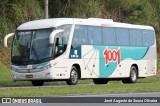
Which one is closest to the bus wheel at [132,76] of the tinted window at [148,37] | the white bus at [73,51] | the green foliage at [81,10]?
the white bus at [73,51]

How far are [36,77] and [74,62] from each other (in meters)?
2.33

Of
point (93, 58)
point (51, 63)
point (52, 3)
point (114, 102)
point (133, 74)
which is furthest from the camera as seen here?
point (52, 3)

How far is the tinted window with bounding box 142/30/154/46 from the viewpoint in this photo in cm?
4038

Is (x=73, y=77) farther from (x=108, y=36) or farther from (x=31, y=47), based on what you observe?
(x=108, y=36)

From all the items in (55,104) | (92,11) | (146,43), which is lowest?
(55,104)

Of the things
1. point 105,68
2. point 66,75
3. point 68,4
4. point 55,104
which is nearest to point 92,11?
point 68,4

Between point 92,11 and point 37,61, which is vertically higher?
point 92,11

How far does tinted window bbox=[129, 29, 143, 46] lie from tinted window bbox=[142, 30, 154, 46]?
474 mm

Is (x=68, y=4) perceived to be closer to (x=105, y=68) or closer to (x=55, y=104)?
(x=105, y=68)

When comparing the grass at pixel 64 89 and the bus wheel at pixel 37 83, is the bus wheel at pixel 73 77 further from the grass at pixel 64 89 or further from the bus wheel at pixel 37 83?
the grass at pixel 64 89

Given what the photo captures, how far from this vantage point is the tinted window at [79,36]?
33.7m

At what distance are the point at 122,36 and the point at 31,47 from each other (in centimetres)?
716

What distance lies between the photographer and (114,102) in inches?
755

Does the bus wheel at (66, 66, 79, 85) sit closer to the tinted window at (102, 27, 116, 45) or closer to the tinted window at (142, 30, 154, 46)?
the tinted window at (102, 27, 116, 45)
